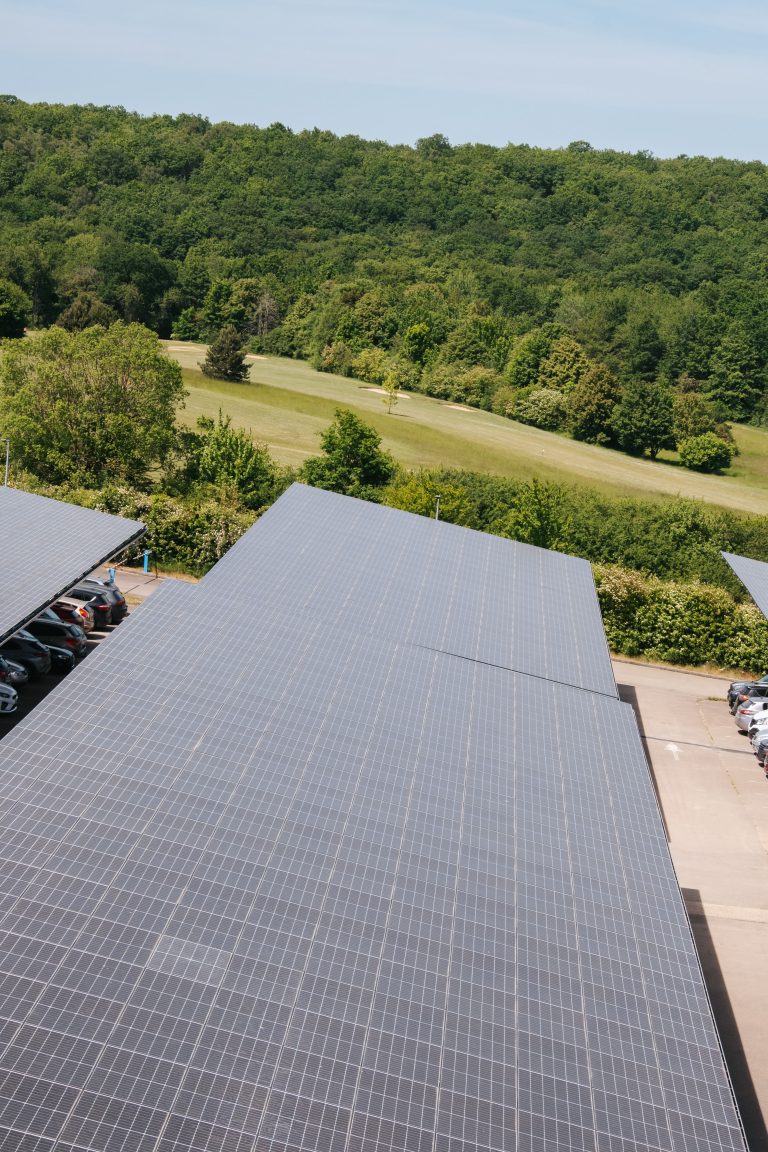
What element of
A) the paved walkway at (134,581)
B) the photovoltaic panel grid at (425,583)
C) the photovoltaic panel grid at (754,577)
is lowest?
the paved walkway at (134,581)

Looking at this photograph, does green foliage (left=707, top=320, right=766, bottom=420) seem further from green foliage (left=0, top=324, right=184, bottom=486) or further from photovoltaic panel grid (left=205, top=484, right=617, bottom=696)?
photovoltaic panel grid (left=205, top=484, right=617, bottom=696)

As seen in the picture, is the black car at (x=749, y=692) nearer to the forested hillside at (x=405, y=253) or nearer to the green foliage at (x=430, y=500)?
the green foliage at (x=430, y=500)

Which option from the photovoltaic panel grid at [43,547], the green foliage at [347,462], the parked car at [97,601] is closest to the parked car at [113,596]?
the parked car at [97,601]

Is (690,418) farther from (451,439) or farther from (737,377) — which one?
(451,439)

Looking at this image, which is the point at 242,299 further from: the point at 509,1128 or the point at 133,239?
the point at 509,1128

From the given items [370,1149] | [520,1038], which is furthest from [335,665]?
[370,1149]

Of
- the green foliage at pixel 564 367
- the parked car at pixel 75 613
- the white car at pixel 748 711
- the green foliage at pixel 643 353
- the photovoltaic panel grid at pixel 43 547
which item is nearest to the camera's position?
the photovoltaic panel grid at pixel 43 547
